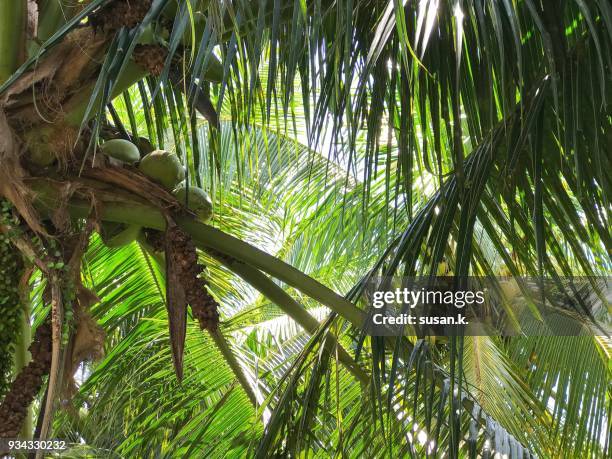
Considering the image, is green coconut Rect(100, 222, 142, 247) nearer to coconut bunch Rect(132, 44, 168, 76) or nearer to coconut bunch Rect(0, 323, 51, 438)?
coconut bunch Rect(0, 323, 51, 438)

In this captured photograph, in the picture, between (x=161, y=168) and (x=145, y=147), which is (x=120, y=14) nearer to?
(x=161, y=168)

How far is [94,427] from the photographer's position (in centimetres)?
338

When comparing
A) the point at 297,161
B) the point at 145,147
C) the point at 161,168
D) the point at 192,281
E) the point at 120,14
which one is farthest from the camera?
the point at 145,147

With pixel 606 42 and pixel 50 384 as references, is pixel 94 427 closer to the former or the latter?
pixel 50 384

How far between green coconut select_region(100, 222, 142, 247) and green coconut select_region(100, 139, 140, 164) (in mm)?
159

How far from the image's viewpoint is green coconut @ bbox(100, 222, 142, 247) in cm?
215

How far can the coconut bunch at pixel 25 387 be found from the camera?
1.89 metres

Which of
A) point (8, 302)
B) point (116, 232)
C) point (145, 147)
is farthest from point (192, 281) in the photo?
point (145, 147)

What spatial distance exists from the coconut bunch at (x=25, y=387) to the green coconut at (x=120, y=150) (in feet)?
1.45

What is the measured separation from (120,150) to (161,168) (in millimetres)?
113

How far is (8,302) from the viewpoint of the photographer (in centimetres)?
205

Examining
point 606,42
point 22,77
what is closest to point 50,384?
point 22,77

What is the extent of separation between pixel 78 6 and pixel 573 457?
236cm

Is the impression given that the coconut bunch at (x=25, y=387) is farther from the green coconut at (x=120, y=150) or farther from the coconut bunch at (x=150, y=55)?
the coconut bunch at (x=150, y=55)
